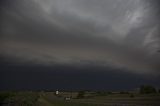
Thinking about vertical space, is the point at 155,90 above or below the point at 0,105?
above

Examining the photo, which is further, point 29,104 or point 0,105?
point 0,105

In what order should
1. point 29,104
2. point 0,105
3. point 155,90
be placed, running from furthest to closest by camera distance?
1. point 155,90
2. point 0,105
3. point 29,104

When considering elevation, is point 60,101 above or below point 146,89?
below

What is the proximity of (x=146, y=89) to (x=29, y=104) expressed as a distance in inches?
4513

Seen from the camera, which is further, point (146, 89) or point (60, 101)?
point (146, 89)

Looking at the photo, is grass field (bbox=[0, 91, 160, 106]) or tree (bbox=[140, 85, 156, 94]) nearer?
grass field (bbox=[0, 91, 160, 106])

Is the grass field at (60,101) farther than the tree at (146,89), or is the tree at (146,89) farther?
the tree at (146,89)

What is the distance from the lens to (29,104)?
70562 millimetres

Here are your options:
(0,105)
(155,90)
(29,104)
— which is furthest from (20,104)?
(155,90)

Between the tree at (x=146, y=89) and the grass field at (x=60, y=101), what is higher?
the tree at (x=146, y=89)

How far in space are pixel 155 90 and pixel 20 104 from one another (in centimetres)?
11493

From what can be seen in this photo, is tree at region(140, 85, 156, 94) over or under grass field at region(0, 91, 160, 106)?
over

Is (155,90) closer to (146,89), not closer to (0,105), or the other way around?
(146,89)

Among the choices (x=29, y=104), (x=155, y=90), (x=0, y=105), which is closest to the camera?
(x=29, y=104)
